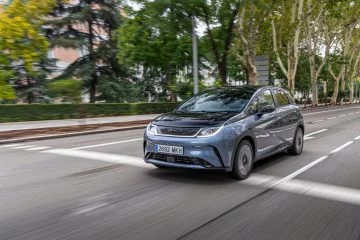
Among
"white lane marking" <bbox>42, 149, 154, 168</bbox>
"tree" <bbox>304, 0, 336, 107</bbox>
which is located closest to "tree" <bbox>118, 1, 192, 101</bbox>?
"tree" <bbox>304, 0, 336, 107</bbox>

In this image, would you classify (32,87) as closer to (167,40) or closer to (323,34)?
(167,40)

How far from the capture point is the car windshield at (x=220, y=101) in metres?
7.54

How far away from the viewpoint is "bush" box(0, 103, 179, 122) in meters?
20.1

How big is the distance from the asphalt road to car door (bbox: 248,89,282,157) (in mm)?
432

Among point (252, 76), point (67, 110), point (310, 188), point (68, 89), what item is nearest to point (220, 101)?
point (310, 188)

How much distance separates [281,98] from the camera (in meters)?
9.23

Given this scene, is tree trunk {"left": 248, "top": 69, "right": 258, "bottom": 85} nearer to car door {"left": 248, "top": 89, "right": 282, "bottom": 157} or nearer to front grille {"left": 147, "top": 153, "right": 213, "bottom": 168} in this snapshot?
car door {"left": 248, "top": 89, "right": 282, "bottom": 157}

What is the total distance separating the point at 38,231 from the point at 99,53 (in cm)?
2774

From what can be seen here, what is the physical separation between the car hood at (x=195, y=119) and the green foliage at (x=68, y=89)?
10525 millimetres

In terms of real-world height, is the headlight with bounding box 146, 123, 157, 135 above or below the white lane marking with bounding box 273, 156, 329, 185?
above

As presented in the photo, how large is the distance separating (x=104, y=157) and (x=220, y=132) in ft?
12.6

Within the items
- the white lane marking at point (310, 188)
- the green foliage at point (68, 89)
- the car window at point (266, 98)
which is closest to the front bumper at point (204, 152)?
the white lane marking at point (310, 188)

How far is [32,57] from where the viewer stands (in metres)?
14.4

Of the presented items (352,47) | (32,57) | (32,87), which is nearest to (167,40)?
(32,87)
